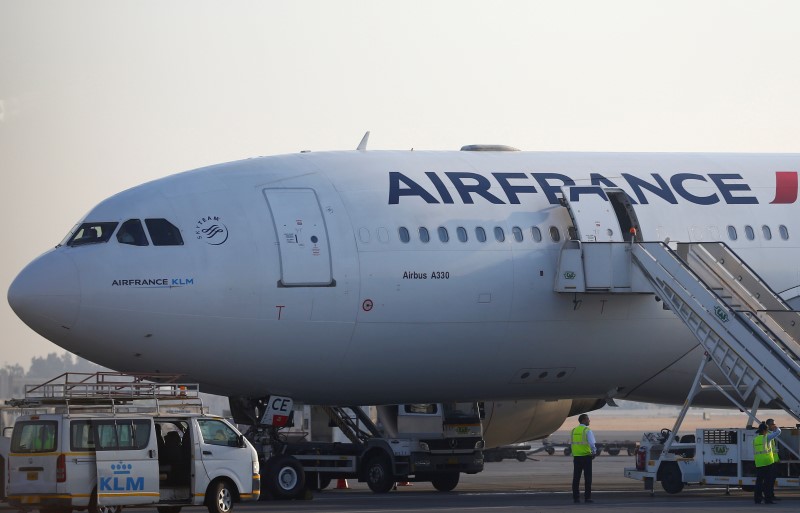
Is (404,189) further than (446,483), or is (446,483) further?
(446,483)

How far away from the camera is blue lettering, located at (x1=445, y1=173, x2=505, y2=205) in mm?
30234

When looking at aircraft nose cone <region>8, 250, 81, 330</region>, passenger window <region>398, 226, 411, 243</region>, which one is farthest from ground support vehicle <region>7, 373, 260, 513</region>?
passenger window <region>398, 226, 411, 243</region>

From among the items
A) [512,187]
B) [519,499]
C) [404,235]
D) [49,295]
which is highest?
[512,187]

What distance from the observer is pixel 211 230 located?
91.9 ft

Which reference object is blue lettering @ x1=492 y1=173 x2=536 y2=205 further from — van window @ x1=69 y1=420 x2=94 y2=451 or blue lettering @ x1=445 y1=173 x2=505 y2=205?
van window @ x1=69 y1=420 x2=94 y2=451

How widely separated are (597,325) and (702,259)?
257 centimetres

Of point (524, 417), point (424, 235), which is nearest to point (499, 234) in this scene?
point (424, 235)

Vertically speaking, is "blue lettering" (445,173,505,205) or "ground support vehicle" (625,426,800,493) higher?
"blue lettering" (445,173,505,205)

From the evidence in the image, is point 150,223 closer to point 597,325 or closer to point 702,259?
point 597,325

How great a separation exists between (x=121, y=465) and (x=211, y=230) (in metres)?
6.29

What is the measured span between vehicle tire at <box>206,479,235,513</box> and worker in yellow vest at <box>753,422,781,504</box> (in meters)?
9.86

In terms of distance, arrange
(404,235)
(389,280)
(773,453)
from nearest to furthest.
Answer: (773,453) < (389,280) < (404,235)

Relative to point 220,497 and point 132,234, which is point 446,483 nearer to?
point 132,234

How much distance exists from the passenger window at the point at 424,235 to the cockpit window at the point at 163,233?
15.5 feet
